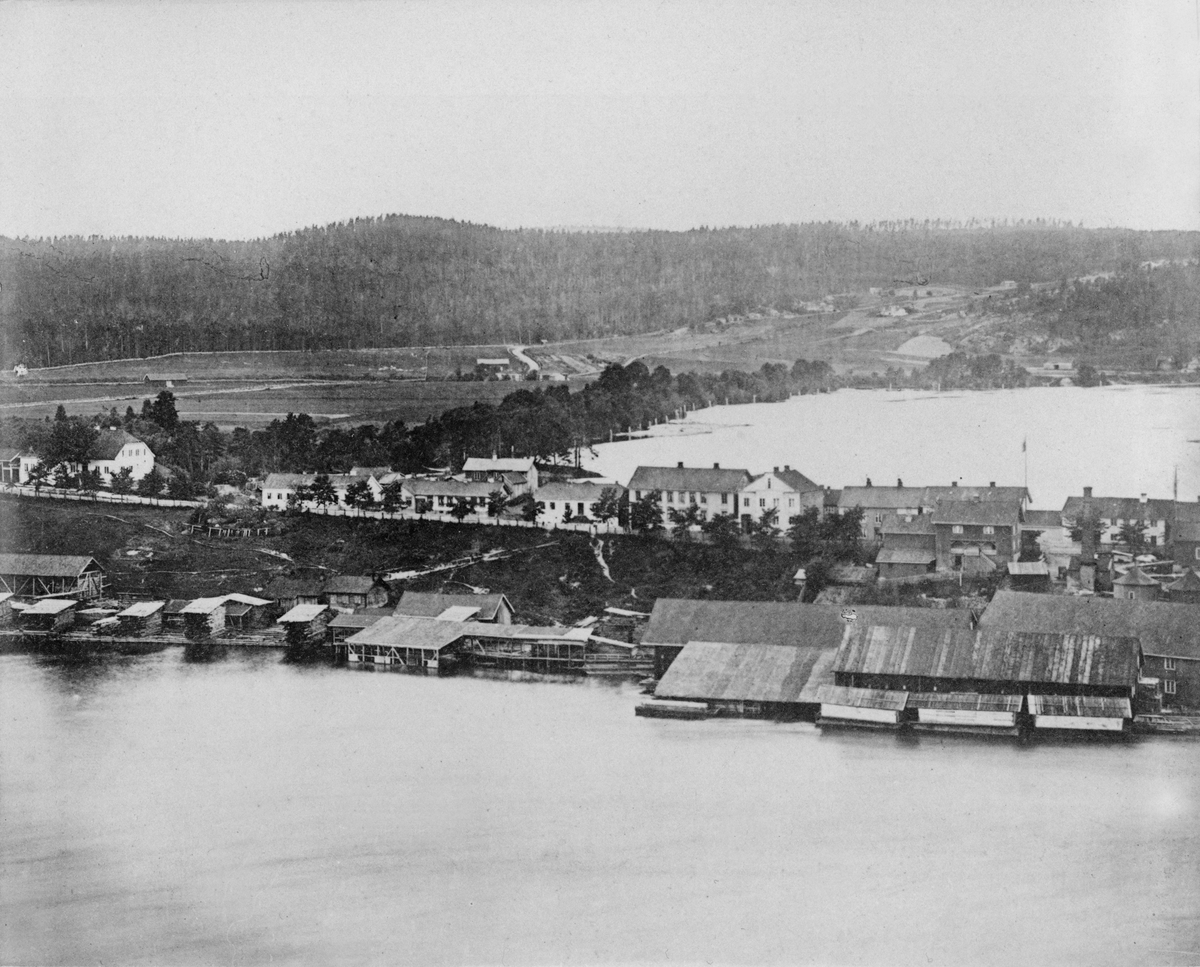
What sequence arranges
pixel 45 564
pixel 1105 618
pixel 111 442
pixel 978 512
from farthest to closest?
pixel 111 442, pixel 45 564, pixel 978 512, pixel 1105 618

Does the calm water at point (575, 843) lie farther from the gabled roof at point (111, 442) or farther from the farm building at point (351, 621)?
the gabled roof at point (111, 442)

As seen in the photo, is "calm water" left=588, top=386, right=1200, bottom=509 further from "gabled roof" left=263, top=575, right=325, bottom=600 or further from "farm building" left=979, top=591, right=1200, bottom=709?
"gabled roof" left=263, top=575, right=325, bottom=600

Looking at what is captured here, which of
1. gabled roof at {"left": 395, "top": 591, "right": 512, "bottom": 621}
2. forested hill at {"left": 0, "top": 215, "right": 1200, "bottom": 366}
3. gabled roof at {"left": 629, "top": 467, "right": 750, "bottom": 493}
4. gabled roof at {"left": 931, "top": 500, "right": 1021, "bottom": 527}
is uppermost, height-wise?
forested hill at {"left": 0, "top": 215, "right": 1200, "bottom": 366}

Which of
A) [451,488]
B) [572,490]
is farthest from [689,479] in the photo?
[451,488]

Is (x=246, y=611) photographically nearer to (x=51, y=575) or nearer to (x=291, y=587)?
(x=291, y=587)

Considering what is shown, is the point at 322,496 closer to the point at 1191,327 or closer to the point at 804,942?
the point at 804,942

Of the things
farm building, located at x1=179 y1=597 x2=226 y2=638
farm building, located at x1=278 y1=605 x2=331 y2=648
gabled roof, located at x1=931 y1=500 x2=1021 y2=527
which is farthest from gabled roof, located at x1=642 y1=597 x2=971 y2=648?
farm building, located at x1=179 y1=597 x2=226 y2=638

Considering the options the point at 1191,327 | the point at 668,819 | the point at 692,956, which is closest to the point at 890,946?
the point at 692,956
